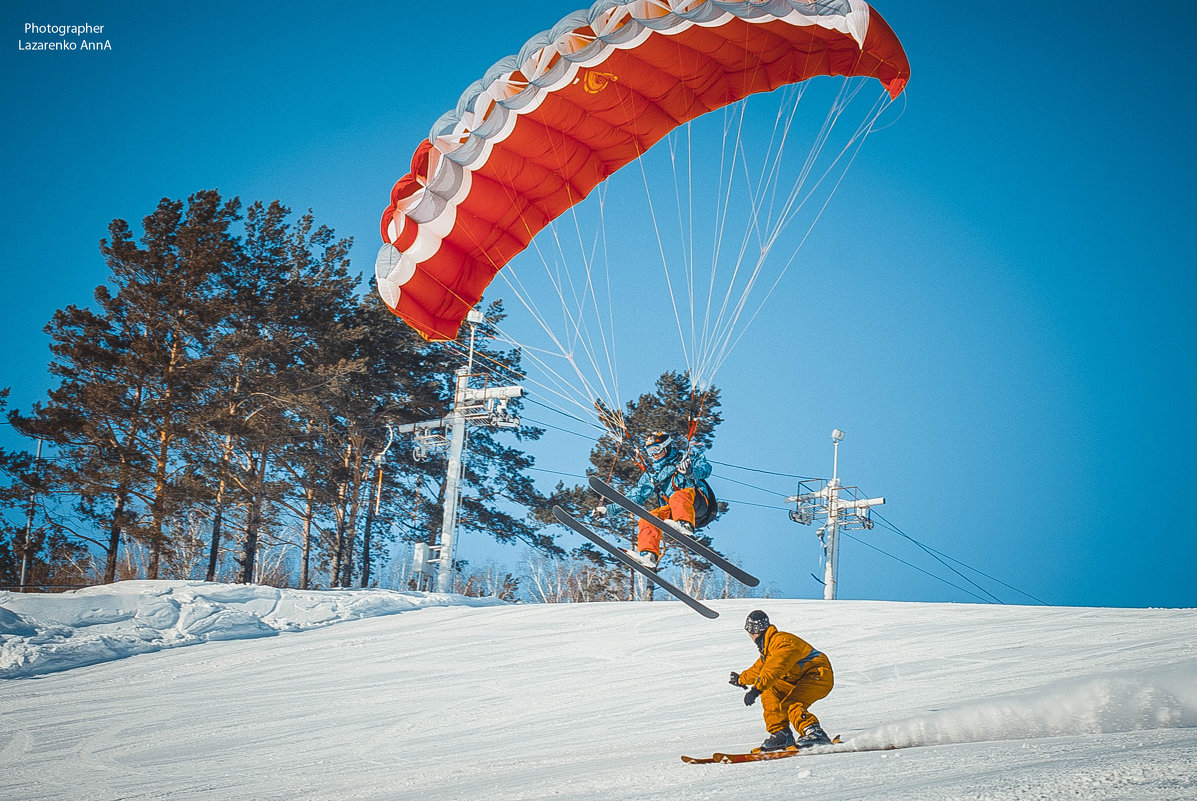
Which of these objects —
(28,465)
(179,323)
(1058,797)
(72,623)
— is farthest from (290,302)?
(1058,797)

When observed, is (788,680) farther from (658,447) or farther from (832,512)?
(832,512)

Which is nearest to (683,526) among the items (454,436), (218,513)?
(454,436)

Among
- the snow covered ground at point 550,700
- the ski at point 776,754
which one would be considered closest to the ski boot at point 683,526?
the snow covered ground at point 550,700

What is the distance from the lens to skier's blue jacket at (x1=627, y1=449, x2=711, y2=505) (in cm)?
791

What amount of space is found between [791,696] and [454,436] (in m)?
13.9

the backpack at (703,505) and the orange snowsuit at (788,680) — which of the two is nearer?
the orange snowsuit at (788,680)

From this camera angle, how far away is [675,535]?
25.1 ft

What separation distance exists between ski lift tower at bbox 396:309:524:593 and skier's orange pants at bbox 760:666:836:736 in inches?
505

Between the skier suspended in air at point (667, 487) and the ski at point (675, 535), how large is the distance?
0.47 feet

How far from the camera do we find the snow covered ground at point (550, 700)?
12.8 feet

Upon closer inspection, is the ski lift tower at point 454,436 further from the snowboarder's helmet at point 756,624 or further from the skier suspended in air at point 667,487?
the snowboarder's helmet at point 756,624

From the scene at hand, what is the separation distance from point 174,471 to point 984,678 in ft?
53.8

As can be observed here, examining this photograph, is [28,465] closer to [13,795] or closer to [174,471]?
[174,471]

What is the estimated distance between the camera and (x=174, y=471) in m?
17.8
